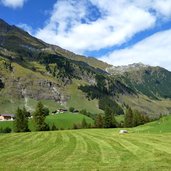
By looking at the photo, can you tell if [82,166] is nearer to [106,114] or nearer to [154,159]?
[154,159]

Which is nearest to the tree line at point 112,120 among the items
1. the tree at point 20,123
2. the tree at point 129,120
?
the tree at point 129,120

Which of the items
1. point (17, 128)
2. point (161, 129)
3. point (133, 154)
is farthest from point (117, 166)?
point (17, 128)

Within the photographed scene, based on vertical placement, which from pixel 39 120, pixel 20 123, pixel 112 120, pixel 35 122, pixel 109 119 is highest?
pixel 109 119

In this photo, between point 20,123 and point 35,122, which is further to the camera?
point 35,122

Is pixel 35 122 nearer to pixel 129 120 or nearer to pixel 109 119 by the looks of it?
pixel 109 119

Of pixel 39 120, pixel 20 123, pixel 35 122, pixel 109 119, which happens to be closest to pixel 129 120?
pixel 109 119

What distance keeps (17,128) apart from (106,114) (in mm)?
51996

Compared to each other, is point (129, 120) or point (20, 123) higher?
point (129, 120)

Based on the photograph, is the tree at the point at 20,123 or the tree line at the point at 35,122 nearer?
the tree at the point at 20,123

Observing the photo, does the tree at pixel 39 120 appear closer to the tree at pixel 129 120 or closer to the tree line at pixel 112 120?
the tree line at pixel 112 120

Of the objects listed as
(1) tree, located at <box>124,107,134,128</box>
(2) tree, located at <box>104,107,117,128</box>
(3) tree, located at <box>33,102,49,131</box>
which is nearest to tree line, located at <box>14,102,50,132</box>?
(3) tree, located at <box>33,102,49,131</box>

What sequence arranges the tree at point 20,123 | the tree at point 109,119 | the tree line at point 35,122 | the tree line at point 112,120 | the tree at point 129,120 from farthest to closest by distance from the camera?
1. the tree at point 129,120
2. the tree line at point 112,120
3. the tree at point 109,119
4. the tree line at point 35,122
5. the tree at point 20,123

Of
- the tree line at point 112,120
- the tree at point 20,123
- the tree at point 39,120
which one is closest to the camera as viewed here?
the tree at point 20,123

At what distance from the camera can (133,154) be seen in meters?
34.6
